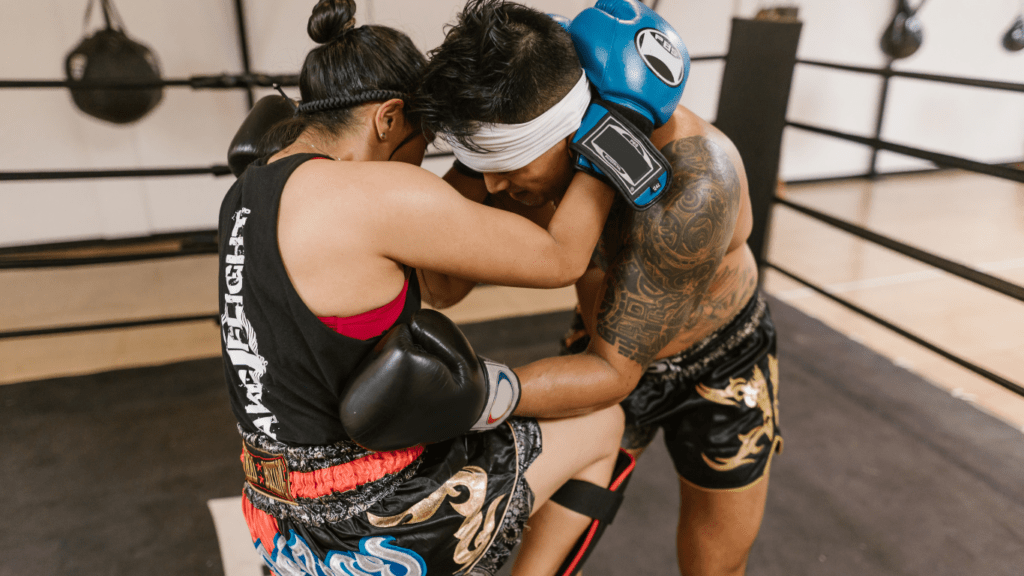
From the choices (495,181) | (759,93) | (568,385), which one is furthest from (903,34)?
(568,385)

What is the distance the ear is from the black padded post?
79.5 inches

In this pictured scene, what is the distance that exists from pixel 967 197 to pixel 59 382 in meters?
6.02

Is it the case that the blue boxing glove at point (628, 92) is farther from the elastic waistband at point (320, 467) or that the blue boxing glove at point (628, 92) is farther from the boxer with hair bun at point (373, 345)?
the elastic waistband at point (320, 467)

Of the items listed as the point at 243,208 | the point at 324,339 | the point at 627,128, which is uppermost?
the point at 627,128

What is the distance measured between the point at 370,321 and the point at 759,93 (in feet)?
7.37

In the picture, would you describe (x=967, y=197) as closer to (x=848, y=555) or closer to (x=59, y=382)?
(x=848, y=555)

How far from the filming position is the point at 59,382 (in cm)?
261

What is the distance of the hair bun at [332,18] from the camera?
1.07 metres

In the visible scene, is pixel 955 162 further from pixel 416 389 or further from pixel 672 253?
pixel 416 389

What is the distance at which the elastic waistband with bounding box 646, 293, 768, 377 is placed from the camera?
1.41 m

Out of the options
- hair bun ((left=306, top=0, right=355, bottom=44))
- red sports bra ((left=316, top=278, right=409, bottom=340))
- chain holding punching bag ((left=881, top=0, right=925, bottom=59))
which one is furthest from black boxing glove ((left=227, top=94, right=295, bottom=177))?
chain holding punching bag ((left=881, top=0, right=925, bottom=59))

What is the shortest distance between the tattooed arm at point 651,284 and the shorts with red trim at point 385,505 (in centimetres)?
14

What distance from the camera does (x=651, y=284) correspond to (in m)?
1.16

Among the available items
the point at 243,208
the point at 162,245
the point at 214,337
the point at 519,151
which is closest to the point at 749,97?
the point at 519,151
